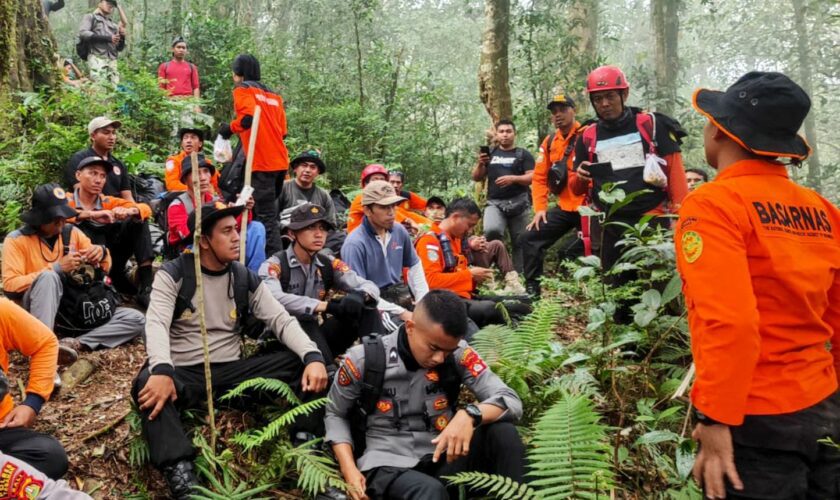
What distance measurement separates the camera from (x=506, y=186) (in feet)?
26.3

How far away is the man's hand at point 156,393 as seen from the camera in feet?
11.7

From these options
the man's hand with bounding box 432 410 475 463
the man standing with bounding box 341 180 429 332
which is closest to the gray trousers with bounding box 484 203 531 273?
the man standing with bounding box 341 180 429 332

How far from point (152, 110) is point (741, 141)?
32.8 feet

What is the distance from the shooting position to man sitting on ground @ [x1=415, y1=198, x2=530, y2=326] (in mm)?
6211

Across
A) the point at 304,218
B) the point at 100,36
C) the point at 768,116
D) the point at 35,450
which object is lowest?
the point at 35,450

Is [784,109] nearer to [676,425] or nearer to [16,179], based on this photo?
[676,425]

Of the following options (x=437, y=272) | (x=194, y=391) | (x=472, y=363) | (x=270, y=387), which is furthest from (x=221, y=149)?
(x=472, y=363)

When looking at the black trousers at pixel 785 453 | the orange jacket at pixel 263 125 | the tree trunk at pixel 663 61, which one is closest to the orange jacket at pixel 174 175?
the orange jacket at pixel 263 125

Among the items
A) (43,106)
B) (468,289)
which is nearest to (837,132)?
(468,289)

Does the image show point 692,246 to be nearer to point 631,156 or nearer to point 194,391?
point 631,156

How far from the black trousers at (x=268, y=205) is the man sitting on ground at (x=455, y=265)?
1958mm

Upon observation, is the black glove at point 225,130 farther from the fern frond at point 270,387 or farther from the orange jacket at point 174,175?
the fern frond at point 270,387

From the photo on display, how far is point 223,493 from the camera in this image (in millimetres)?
3307

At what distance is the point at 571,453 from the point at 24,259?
194 inches
